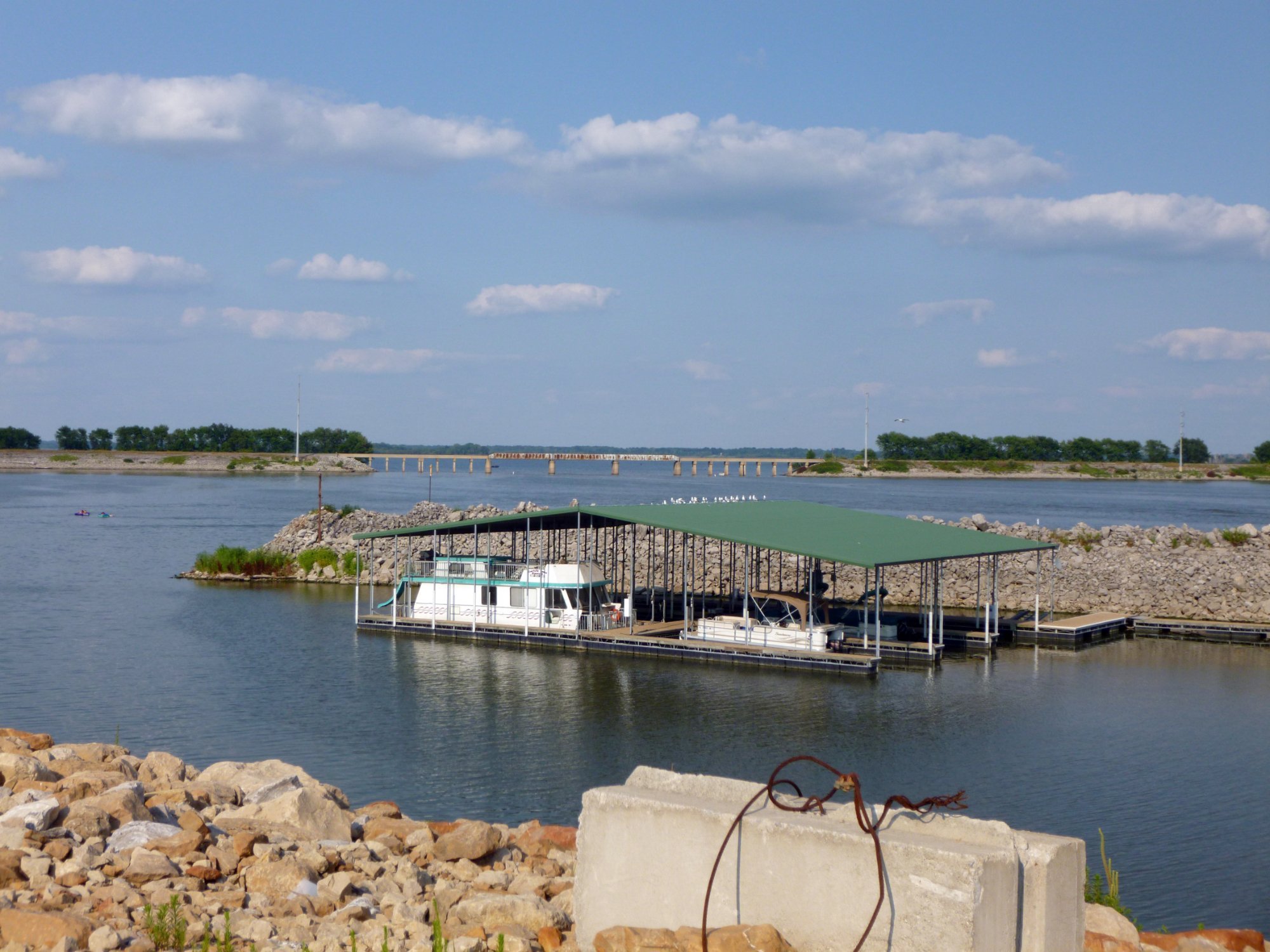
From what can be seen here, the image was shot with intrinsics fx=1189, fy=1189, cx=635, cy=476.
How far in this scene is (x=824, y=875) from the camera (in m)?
8.12

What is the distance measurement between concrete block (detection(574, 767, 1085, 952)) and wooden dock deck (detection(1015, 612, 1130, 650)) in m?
32.1

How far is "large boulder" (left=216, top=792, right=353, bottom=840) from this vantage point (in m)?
13.0

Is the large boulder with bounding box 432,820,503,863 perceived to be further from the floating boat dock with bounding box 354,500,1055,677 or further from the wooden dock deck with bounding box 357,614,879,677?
the wooden dock deck with bounding box 357,614,879,677

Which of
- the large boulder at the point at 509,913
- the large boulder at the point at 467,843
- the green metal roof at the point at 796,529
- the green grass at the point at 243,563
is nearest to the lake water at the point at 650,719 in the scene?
the green metal roof at the point at 796,529

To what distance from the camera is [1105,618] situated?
1649 inches

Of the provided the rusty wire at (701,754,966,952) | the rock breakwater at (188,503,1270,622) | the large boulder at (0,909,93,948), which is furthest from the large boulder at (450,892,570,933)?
the rock breakwater at (188,503,1270,622)

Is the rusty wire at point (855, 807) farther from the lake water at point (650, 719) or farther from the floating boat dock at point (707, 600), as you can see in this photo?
the floating boat dock at point (707, 600)

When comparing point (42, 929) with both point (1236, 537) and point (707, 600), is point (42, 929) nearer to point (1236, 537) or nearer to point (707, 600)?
point (707, 600)

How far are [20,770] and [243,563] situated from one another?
142 ft

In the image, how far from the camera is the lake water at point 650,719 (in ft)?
65.2

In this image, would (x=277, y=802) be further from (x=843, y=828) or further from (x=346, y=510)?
(x=346, y=510)

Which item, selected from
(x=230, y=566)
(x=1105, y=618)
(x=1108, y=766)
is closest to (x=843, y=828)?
(x=1108, y=766)

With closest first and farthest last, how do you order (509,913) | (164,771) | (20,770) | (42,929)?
(42,929)
(509,913)
(20,770)
(164,771)

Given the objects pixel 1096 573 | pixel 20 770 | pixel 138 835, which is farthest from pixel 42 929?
pixel 1096 573
